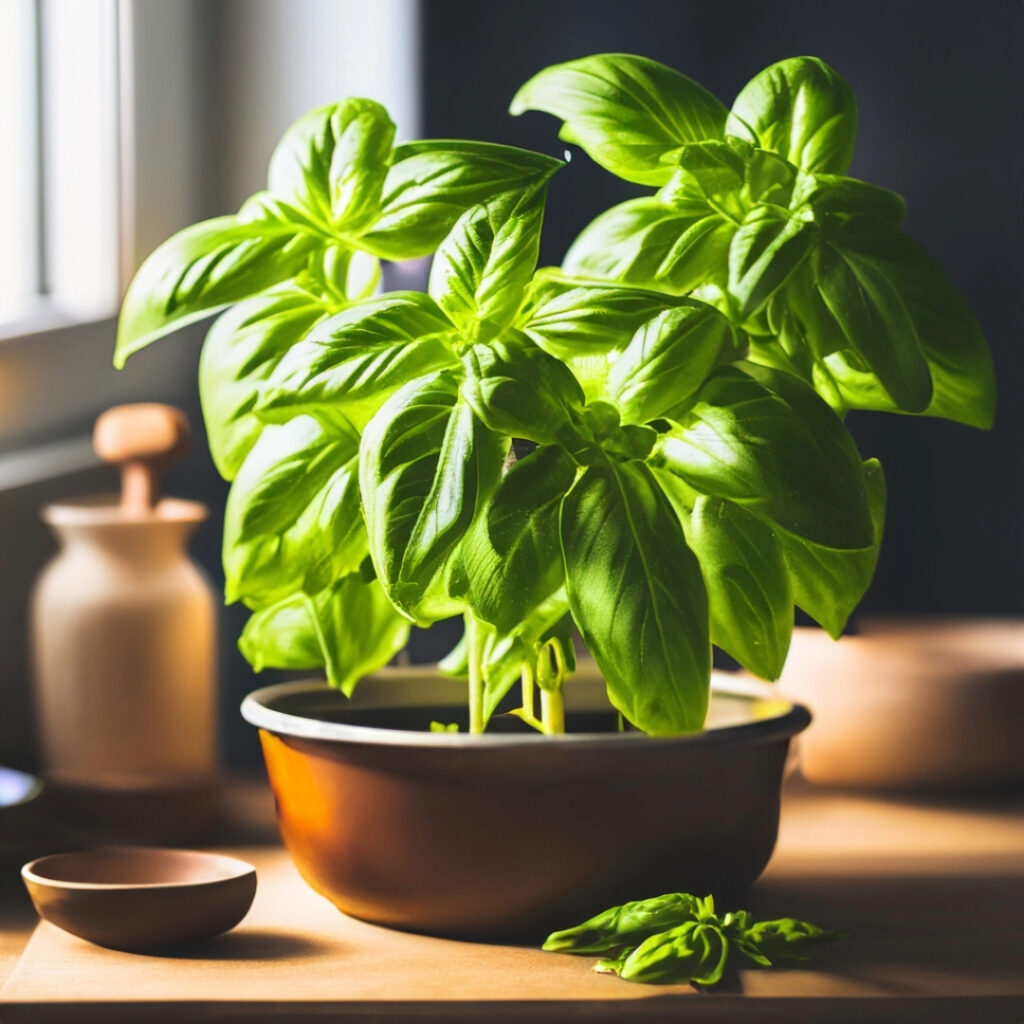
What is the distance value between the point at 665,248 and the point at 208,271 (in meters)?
0.25

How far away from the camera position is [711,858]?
70cm

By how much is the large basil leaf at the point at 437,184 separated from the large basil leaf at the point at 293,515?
111 mm

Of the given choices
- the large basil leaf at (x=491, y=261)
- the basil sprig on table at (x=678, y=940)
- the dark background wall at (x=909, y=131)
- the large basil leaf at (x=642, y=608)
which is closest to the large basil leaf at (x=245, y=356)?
the large basil leaf at (x=491, y=261)

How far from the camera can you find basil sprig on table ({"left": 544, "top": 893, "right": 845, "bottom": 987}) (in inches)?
24.7

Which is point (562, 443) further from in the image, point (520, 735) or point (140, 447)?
point (140, 447)

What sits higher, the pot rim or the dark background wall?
the dark background wall

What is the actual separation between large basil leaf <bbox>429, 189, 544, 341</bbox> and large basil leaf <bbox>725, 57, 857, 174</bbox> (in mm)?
144

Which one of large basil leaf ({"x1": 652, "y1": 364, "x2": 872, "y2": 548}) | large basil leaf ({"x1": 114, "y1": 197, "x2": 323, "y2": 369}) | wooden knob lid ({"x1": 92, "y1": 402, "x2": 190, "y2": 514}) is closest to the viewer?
large basil leaf ({"x1": 652, "y1": 364, "x2": 872, "y2": 548})

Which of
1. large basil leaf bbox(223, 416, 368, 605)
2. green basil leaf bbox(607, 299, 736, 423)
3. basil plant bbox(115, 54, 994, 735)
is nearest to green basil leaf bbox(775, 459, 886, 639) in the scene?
basil plant bbox(115, 54, 994, 735)

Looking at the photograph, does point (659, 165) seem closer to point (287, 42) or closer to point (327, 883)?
point (327, 883)

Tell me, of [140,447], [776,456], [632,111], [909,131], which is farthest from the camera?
[909,131]

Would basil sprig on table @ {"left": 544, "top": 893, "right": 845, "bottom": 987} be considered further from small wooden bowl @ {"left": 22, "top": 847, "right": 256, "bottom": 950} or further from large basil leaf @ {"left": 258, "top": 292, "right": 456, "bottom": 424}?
large basil leaf @ {"left": 258, "top": 292, "right": 456, "bottom": 424}

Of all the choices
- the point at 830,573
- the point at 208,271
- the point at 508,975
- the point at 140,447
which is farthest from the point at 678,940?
the point at 140,447

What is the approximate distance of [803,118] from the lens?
0.70m
